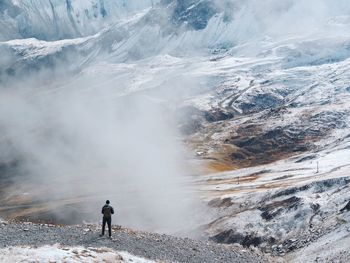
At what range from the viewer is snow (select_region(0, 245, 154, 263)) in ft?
128

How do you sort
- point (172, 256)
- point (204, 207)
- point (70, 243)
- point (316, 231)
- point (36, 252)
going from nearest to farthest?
point (36, 252) < point (70, 243) < point (172, 256) < point (316, 231) < point (204, 207)

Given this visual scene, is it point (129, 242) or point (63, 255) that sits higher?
point (63, 255)

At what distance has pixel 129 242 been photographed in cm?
4775

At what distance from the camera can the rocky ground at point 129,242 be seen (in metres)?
44.6

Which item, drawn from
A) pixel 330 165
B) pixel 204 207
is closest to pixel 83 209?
pixel 204 207

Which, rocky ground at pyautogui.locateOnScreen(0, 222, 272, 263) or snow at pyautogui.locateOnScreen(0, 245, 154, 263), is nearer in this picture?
snow at pyautogui.locateOnScreen(0, 245, 154, 263)

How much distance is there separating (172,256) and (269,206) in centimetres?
4601

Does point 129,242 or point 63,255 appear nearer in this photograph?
point 63,255

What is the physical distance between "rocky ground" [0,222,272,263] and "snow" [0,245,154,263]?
1.29m

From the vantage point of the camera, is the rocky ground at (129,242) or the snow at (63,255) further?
the rocky ground at (129,242)

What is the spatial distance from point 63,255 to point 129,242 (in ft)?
28.6

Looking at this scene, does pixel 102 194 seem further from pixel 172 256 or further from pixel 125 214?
pixel 172 256

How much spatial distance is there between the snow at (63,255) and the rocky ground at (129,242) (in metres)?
1.29

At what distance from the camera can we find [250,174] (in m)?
192
